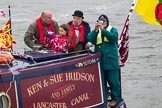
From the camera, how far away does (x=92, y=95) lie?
852cm

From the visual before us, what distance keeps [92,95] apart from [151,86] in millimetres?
5685

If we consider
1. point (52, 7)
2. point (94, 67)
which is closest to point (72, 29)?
point (94, 67)

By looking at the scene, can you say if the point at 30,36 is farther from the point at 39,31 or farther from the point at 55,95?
the point at 55,95

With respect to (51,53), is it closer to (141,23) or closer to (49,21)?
(49,21)

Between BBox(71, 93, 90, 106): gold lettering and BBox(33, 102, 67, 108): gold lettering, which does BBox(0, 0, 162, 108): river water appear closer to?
BBox(71, 93, 90, 106): gold lettering

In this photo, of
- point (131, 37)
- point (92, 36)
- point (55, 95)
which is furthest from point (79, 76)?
point (131, 37)

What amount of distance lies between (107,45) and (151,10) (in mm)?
1152

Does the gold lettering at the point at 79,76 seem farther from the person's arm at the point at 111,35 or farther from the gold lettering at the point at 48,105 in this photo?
the person's arm at the point at 111,35

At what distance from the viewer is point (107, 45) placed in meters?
8.77

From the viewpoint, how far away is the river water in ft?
43.9

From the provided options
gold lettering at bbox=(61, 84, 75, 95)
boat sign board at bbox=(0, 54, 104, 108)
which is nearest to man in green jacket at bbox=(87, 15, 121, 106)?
boat sign board at bbox=(0, 54, 104, 108)

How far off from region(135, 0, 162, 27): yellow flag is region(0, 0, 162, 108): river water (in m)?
3.17

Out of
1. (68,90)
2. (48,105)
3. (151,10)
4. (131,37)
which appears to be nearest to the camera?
(48,105)

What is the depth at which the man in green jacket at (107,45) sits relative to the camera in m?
8.62
